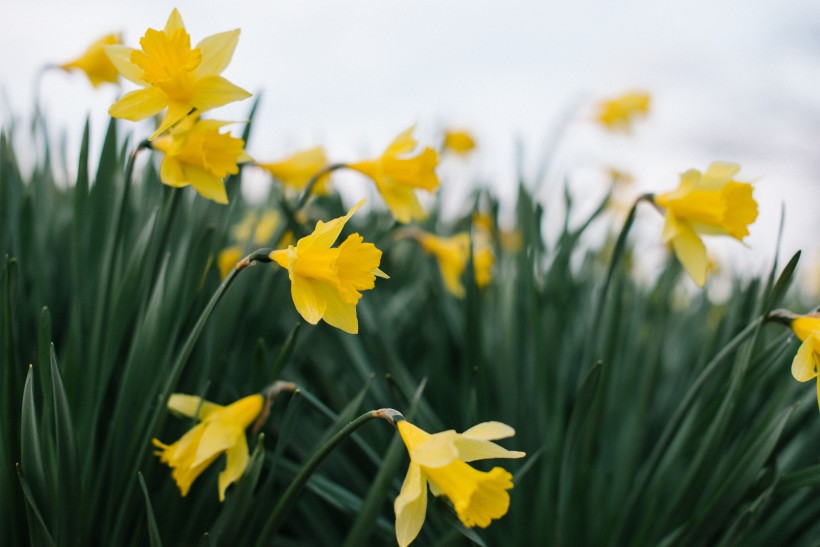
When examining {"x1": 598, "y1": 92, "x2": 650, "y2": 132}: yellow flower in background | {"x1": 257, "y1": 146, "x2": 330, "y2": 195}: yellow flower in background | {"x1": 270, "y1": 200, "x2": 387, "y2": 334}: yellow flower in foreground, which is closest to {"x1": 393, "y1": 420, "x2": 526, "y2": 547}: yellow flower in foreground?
{"x1": 270, "y1": 200, "x2": 387, "y2": 334}: yellow flower in foreground

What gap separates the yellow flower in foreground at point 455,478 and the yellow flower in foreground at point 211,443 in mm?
351

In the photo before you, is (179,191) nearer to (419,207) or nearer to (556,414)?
(419,207)

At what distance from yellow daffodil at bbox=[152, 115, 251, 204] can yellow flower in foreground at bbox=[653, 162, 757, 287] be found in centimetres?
79

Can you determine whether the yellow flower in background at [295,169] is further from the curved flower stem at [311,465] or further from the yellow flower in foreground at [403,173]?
the curved flower stem at [311,465]

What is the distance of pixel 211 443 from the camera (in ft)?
3.61

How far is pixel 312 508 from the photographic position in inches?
58.1

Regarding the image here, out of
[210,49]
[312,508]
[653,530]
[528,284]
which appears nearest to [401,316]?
[528,284]

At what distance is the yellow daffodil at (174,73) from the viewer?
1068 millimetres

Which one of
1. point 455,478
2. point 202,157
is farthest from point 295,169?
point 455,478

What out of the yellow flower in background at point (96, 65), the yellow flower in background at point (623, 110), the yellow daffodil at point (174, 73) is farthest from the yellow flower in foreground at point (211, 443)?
the yellow flower in background at point (623, 110)

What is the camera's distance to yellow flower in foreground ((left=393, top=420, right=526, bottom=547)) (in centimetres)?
82

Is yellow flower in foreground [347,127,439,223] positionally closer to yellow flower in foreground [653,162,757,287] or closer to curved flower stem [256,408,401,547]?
yellow flower in foreground [653,162,757,287]

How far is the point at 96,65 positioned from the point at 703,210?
4.76ft

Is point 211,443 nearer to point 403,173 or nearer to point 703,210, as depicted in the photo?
point 403,173
